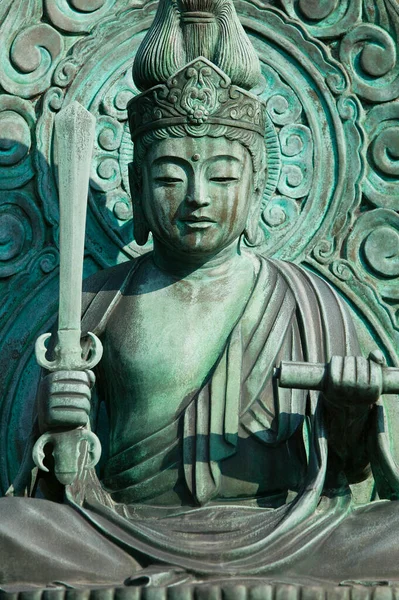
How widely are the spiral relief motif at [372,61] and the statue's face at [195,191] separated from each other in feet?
4.06

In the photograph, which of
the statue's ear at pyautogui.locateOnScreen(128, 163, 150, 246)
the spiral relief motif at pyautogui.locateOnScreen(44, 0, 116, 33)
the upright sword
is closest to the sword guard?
the upright sword

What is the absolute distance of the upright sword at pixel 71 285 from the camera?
25.4ft

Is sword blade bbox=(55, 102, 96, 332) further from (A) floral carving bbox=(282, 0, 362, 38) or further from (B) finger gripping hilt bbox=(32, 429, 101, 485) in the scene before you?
(A) floral carving bbox=(282, 0, 362, 38)

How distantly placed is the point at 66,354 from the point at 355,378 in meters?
0.99

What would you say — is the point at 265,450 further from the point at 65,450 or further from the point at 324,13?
the point at 324,13

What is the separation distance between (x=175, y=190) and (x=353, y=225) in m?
1.19

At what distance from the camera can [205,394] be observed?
26.7ft

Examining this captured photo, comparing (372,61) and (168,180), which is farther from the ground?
(372,61)

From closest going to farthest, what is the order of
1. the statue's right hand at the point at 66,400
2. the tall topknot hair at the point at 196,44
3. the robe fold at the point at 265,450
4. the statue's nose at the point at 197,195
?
the robe fold at the point at 265,450 < the statue's right hand at the point at 66,400 < the statue's nose at the point at 197,195 < the tall topknot hair at the point at 196,44

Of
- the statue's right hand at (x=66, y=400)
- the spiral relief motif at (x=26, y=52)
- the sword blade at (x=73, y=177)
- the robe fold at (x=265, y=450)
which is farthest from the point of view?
the spiral relief motif at (x=26, y=52)

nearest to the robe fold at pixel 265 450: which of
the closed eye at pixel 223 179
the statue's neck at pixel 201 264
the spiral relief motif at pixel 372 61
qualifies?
the statue's neck at pixel 201 264

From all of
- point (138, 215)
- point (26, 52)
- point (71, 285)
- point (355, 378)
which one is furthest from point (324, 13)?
point (355, 378)

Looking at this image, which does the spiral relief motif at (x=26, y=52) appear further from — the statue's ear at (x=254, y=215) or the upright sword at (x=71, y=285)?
the upright sword at (x=71, y=285)

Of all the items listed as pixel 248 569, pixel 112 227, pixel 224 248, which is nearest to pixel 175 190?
pixel 224 248
